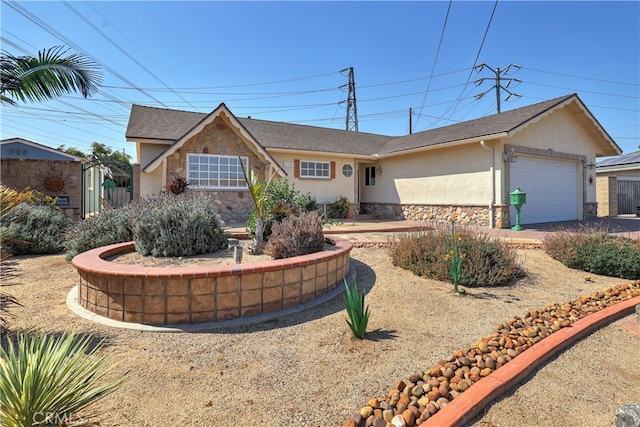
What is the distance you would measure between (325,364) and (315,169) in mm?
13216

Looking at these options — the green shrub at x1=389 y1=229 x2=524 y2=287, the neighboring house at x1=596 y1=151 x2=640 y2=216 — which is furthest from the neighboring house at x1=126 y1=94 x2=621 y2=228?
the green shrub at x1=389 y1=229 x2=524 y2=287

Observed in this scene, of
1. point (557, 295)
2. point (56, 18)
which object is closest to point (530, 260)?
point (557, 295)

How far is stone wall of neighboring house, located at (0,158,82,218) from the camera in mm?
10250

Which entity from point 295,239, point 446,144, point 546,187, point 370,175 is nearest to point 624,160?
point 546,187

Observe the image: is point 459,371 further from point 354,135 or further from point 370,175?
point 354,135

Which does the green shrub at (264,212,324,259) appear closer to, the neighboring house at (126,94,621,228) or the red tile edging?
the red tile edging

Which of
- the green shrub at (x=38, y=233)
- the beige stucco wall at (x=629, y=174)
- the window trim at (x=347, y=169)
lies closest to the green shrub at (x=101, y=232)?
the green shrub at (x=38, y=233)

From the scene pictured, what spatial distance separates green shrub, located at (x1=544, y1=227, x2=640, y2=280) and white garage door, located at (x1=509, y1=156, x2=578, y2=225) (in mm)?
6070

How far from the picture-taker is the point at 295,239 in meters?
4.83

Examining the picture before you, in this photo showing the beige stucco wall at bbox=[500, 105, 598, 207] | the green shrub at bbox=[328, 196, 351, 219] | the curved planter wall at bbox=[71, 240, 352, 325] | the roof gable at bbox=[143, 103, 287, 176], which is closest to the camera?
the curved planter wall at bbox=[71, 240, 352, 325]

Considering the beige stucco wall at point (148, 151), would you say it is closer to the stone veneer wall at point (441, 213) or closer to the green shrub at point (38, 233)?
the green shrub at point (38, 233)

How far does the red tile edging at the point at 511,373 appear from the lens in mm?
2084

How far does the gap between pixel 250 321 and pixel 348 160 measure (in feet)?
44.2

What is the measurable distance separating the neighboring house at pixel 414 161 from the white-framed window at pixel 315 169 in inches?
2.0
